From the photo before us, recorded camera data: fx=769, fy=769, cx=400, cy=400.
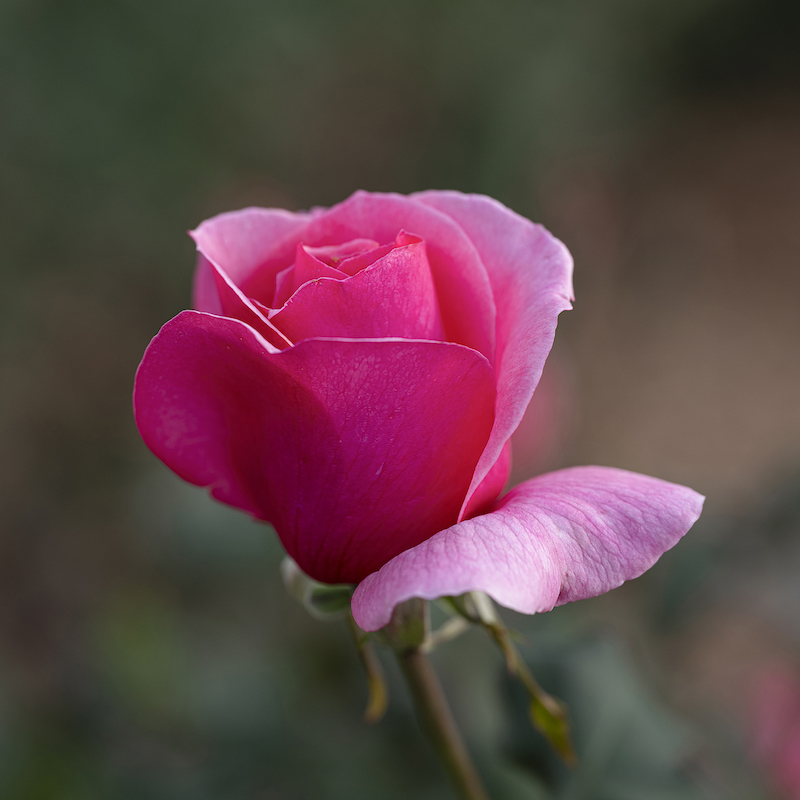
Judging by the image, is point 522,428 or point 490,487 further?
point 522,428

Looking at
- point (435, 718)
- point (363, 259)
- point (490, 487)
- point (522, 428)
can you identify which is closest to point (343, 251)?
point (363, 259)

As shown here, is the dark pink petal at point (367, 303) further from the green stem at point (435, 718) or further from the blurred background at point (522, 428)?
the blurred background at point (522, 428)

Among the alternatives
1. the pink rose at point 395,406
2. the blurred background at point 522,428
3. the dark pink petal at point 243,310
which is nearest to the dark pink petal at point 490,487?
the pink rose at point 395,406

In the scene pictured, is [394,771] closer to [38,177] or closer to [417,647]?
[417,647]

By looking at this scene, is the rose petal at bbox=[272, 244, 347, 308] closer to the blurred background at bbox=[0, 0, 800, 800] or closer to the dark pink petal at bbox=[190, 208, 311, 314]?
the dark pink petal at bbox=[190, 208, 311, 314]

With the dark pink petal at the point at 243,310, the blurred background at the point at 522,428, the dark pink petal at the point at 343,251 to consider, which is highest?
the dark pink petal at the point at 343,251

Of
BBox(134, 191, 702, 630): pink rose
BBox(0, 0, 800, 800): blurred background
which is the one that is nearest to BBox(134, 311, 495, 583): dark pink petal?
BBox(134, 191, 702, 630): pink rose

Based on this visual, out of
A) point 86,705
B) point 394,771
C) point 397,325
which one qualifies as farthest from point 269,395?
point 86,705

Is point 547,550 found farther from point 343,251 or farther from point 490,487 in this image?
point 343,251
